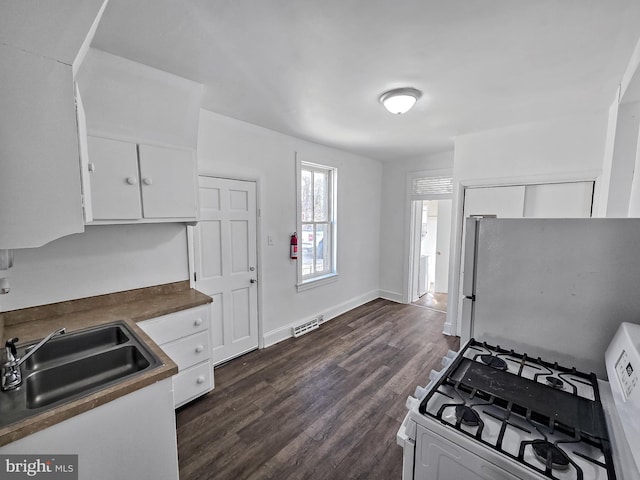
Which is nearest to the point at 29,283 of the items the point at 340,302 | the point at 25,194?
the point at 25,194

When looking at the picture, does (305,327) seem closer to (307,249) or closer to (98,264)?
(307,249)

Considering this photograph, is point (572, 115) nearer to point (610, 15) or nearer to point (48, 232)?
point (610, 15)

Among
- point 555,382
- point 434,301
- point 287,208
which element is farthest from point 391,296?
point 555,382

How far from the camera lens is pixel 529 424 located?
0.83 m

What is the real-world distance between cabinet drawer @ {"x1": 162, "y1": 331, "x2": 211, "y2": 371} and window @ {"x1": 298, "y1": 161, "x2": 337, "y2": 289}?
1.48m

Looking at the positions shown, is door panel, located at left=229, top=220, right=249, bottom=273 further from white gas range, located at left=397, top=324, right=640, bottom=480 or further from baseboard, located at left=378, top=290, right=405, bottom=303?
baseboard, located at left=378, top=290, right=405, bottom=303

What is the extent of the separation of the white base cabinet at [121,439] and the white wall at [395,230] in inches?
157

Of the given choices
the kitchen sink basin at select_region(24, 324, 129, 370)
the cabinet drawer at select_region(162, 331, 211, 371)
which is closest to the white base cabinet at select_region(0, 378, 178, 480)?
the kitchen sink basin at select_region(24, 324, 129, 370)

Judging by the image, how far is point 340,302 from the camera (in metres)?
4.17

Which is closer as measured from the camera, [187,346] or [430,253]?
[187,346]

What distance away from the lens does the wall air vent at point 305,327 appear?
3.38m

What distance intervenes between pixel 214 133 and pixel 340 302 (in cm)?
289

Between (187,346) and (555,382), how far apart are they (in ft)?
Answer: 7.18

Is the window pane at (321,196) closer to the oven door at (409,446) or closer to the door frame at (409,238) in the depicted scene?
the door frame at (409,238)
